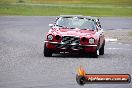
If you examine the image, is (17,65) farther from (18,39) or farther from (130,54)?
(18,39)

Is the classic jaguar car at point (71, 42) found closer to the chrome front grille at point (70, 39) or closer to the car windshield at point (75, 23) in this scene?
the chrome front grille at point (70, 39)

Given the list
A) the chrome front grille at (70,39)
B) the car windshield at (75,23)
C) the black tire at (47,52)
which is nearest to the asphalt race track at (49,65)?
the black tire at (47,52)

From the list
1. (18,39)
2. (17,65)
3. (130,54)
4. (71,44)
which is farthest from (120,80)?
(18,39)

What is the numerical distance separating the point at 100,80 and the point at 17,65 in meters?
8.85

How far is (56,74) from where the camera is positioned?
50.2 feet

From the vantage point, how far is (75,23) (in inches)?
882

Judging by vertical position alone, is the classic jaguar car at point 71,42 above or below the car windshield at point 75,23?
below

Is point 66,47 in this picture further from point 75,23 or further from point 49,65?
point 49,65

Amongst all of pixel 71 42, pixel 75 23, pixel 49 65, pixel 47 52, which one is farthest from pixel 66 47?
pixel 49 65

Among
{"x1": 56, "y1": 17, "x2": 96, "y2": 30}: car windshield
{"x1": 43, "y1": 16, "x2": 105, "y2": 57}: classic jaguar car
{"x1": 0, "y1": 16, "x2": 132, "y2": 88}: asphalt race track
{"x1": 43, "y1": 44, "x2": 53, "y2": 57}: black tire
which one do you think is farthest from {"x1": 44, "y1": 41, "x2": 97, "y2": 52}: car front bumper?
{"x1": 56, "y1": 17, "x2": 96, "y2": 30}: car windshield

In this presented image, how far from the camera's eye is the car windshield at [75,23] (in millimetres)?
22175

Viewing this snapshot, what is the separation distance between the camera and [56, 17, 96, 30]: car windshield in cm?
2217

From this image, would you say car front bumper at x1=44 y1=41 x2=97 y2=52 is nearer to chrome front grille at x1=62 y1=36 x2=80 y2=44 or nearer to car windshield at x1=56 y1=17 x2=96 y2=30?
chrome front grille at x1=62 y1=36 x2=80 y2=44

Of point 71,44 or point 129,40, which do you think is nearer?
point 71,44
